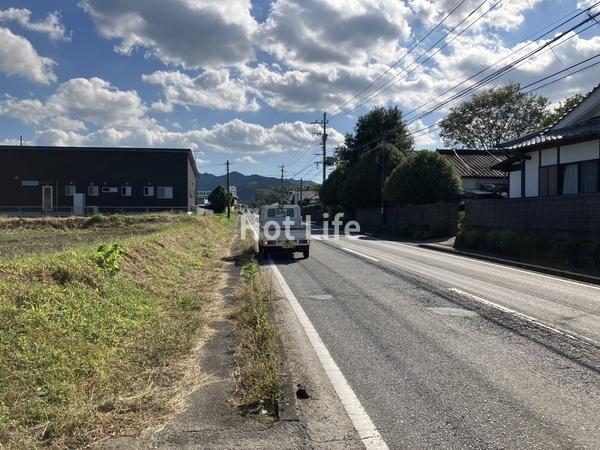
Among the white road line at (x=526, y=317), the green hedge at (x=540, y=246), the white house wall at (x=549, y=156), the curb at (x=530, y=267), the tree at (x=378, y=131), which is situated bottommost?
the curb at (x=530, y=267)

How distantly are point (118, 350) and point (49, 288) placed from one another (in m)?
1.40

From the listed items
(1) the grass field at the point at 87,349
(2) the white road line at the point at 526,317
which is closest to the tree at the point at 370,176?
(2) the white road line at the point at 526,317

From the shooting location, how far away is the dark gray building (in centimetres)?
4950

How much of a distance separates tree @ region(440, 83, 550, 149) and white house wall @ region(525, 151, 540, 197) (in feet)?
113

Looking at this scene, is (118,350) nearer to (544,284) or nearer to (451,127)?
(544,284)

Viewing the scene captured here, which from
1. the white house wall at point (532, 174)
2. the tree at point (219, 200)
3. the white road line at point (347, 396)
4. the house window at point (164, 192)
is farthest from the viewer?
the tree at point (219, 200)

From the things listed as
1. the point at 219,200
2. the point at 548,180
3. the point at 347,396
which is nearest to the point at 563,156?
the point at 548,180

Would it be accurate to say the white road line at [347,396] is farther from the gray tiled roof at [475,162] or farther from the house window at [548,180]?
the gray tiled roof at [475,162]

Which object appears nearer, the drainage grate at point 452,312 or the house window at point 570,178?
the drainage grate at point 452,312

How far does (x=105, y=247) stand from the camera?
31.0ft

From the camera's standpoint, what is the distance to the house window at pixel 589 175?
791 inches

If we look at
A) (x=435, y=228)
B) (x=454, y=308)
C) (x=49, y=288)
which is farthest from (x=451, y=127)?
(x=49, y=288)

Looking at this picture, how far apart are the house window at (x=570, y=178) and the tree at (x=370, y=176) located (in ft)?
72.6

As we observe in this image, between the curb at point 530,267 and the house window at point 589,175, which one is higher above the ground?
the house window at point 589,175
